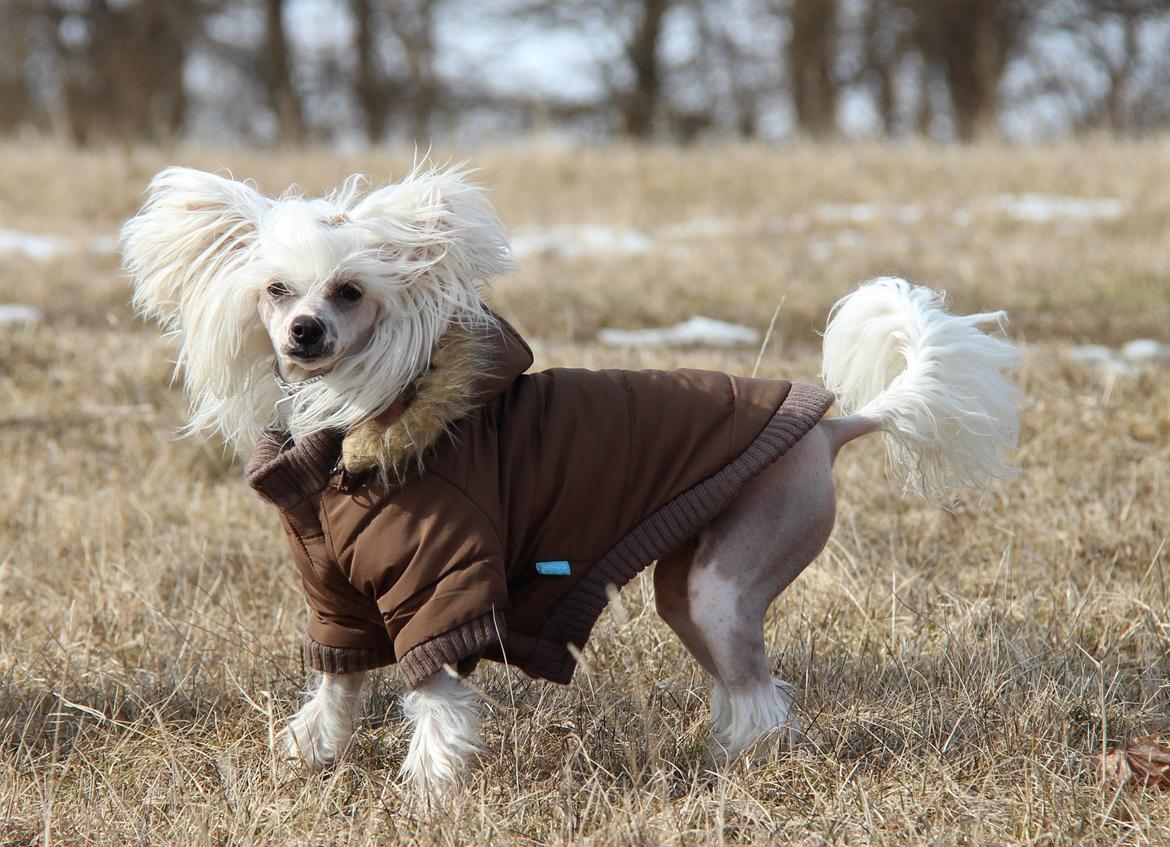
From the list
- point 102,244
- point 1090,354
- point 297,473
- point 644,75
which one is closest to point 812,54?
point 644,75

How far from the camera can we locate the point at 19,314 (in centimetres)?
724

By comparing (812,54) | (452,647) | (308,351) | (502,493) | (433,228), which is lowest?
(452,647)

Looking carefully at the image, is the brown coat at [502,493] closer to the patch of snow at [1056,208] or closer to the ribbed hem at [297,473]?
the ribbed hem at [297,473]

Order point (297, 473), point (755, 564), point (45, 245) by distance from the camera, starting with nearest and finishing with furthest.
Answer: point (297, 473) → point (755, 564) → point (45, 245)

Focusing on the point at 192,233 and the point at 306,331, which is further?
the point at 192,233

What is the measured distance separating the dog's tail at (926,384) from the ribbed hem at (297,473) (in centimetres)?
122

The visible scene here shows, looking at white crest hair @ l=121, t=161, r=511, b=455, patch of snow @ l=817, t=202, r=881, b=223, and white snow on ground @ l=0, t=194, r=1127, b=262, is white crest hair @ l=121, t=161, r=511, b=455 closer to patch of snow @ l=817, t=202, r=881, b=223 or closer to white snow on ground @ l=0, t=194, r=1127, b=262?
white snow on ground @ l=0, t=194, r=1127, b=262

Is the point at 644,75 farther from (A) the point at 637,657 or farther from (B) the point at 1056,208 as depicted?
(A) the point at 637,657

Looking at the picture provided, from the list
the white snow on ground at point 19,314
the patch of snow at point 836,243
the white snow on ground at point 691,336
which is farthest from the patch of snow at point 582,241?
the white snow on ground at point 19,314

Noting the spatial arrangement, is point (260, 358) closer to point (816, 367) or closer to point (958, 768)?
point (958, 768)

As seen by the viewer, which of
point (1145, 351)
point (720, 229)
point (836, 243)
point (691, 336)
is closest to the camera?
point (1145, 351)

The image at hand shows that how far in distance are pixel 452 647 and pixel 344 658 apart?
0.39 meters

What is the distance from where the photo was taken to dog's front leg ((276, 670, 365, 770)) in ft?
9.53

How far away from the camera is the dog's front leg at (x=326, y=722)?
291cm
